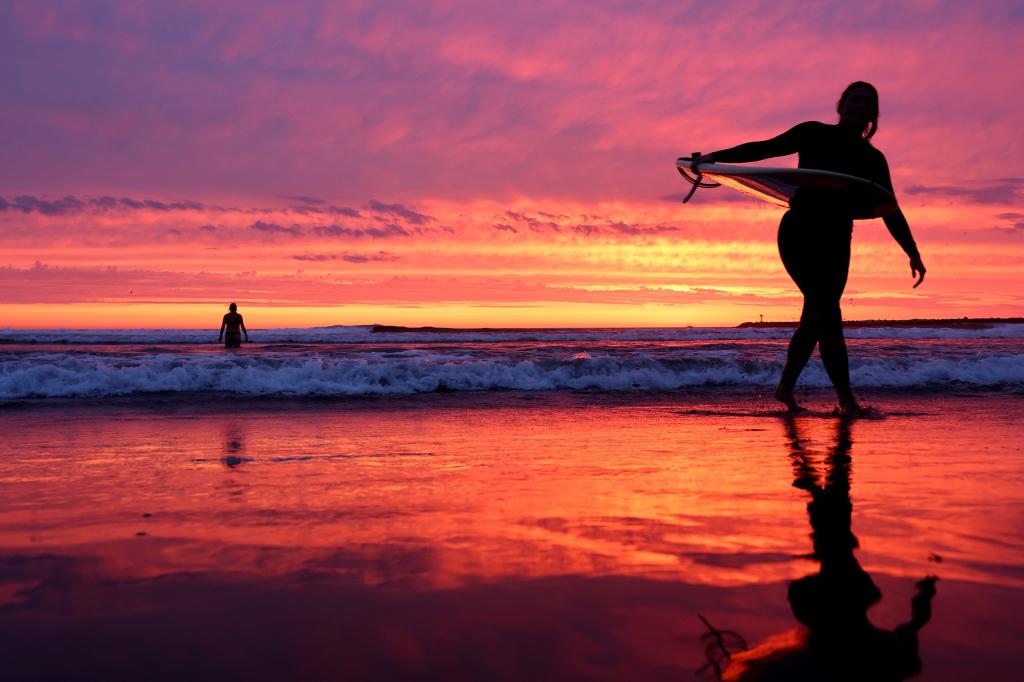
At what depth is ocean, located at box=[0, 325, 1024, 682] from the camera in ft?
6.15

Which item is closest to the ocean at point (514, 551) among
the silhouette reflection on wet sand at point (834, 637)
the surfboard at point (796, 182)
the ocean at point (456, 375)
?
the silhouette reflection on wet sand at point (834, 637)

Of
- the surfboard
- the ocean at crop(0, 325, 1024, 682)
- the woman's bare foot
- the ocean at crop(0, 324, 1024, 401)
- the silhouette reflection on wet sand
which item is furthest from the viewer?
the ocean at crop(0, 324, 1024, 401)

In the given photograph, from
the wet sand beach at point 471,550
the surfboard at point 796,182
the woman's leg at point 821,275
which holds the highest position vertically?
the surfboard at point 796,182

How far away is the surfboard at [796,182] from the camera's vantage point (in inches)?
271

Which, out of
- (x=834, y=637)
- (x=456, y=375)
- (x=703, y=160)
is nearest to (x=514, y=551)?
(x=834, y=637)

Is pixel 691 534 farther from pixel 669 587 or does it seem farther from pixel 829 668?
pixel 829 668

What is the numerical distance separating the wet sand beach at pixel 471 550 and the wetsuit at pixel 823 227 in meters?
1.65

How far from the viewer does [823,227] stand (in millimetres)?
7262

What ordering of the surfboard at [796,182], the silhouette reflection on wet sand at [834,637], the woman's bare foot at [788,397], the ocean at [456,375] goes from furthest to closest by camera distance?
the ocean at [456,375] → the woman's bare foot at [788,397] → the surfboard at [796,182] → the silhouette reflection on wet sand at [834,637]

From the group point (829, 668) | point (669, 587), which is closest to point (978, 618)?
point (829, 668)

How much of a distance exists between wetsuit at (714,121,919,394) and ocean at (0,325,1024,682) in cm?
91

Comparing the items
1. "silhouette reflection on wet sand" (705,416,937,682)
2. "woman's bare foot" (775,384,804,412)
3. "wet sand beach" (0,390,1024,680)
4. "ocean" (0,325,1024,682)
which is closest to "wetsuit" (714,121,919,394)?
"woman's bare foot" (775,384,804,412)

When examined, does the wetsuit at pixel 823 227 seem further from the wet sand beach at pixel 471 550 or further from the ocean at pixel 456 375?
the ocean at pixel 456 375

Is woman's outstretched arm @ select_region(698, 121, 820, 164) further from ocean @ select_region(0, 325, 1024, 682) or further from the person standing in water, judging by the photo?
ocean @ select_region(0, 325, 1024, 682)
